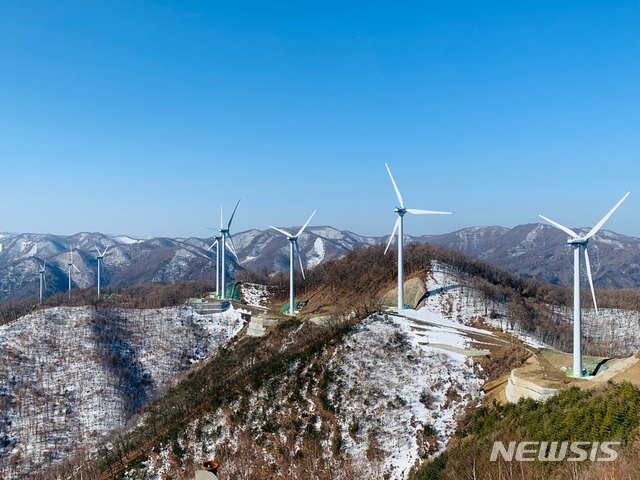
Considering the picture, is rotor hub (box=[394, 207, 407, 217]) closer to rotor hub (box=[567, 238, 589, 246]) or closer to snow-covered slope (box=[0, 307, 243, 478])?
rotor hub (box=[567, 238, 589, 246])

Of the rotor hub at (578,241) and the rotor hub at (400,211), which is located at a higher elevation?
the rotor hub at (400,211)

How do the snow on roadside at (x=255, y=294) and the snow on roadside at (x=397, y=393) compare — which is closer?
the snow on roadside at (x=397, y=393)

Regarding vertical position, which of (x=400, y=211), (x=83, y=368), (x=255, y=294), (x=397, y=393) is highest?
(x=400, y=211)

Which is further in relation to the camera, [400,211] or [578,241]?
[400,211]

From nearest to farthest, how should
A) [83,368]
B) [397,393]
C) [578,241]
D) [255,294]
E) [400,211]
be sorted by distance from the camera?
[578,241], [397,393], [400,211], [83,368], [255,294]

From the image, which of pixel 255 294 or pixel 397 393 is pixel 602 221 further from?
pixel 255 294

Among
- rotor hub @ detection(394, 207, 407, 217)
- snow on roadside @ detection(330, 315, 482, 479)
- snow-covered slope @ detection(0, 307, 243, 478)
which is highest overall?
rotor hub @ detection(394, 207, 407, 217)

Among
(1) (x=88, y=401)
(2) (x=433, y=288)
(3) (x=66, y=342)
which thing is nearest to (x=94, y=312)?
(3) (x=66, y=342)

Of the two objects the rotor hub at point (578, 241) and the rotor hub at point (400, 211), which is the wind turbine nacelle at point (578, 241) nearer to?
the rotor hub at point (578, 241)

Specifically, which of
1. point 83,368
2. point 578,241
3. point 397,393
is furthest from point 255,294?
point 578,241

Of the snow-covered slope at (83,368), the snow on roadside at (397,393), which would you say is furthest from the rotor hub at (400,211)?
the snow-covered slope at (83,368)

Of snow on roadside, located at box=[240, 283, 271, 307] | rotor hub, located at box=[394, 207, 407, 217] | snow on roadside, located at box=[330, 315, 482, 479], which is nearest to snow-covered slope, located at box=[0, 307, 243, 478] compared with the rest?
snow on roadside, located at box=[240, 283, 271, 307]

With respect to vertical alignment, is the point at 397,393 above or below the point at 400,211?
below
